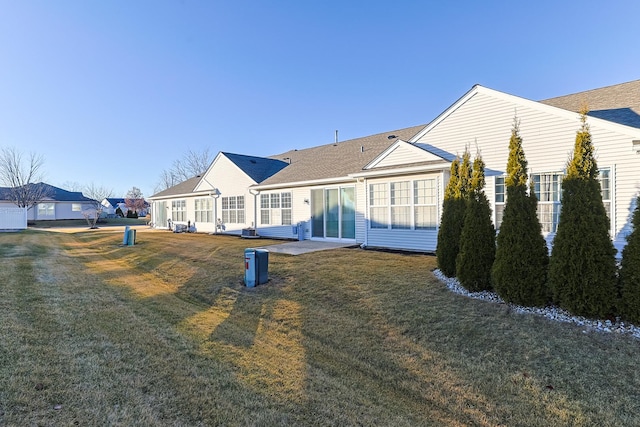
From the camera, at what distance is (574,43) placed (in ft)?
44.5

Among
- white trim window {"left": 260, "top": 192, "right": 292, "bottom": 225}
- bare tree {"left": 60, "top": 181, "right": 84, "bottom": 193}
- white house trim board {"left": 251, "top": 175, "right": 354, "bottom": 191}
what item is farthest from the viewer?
bare tree {"left": 60, "top": 181, "right": 84, "bottom": 193}

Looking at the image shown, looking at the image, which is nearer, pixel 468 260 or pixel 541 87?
pixel 468 260

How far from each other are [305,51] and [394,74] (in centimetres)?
531

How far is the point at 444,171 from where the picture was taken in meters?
10.2

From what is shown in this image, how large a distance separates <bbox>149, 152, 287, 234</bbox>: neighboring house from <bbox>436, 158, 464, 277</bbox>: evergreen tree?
12.3 meters

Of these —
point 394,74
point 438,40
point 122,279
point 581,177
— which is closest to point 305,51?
point 394,74

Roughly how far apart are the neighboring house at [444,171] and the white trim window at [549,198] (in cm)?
2

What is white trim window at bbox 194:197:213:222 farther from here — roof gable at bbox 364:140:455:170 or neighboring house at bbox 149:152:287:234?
roof gable at bbox 364:140:455:170

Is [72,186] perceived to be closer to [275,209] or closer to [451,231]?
[275,209]

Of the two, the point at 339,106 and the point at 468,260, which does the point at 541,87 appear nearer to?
the point at 339,106

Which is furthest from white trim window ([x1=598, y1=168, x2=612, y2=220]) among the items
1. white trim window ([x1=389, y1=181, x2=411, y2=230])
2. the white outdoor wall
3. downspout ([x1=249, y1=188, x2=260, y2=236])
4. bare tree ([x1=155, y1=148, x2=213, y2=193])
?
bare tree ([x1=155, y1=148, x2=213, y2=193])

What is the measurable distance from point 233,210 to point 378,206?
1065 centimetres

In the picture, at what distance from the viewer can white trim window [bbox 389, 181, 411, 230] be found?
1111 cm

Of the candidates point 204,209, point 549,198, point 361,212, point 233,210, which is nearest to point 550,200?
point 549,198
